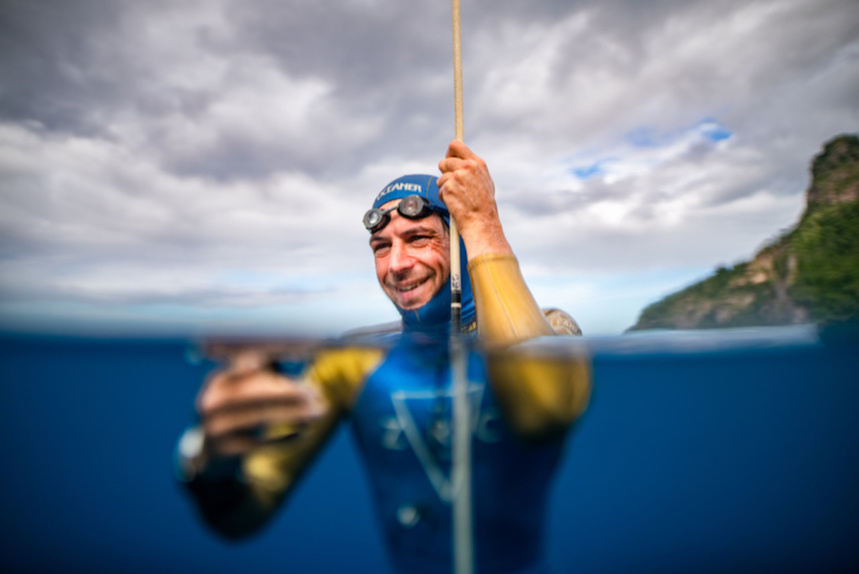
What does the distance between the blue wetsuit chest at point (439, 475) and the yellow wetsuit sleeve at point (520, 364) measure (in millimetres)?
141

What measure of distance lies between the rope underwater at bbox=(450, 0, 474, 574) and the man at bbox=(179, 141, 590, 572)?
0.14 feet

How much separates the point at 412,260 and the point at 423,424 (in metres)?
1.22

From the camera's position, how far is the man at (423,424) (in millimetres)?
1712

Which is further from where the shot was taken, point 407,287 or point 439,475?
point 407,287

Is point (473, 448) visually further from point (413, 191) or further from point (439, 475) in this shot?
point (413, 191)

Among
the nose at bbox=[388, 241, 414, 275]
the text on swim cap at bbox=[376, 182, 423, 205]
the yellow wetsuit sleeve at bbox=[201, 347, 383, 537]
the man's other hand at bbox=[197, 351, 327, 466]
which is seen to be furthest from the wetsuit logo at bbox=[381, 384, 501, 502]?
the text on swim cap at bbox=[376, 182, 423, 205]

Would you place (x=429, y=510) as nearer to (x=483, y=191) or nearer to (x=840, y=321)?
(x=483, y=191)

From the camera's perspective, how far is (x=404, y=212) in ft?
10.3

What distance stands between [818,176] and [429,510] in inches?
216

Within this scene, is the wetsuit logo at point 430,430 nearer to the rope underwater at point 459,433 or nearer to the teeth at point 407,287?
the rope underwater at point 459,433

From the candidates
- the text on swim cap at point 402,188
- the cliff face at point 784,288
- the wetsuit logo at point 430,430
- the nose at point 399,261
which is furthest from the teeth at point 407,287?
the cliff face at point 784,288

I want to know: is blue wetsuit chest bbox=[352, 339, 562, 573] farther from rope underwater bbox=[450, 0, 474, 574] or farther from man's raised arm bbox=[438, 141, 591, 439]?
man's raised arm bbox=[438, 141, 591, 439]

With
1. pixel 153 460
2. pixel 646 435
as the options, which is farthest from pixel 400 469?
pixel 646 435

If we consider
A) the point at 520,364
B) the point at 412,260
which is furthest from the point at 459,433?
the point at 412,260
